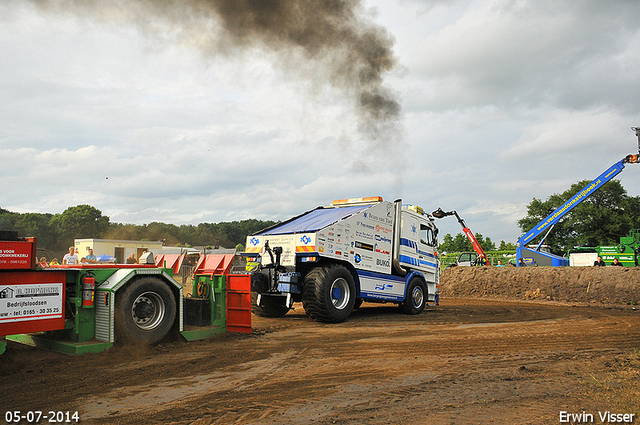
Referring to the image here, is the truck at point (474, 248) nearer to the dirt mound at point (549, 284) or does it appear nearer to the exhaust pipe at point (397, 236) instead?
the dirt mound at point (549, 284)

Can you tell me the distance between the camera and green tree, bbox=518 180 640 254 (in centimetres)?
4894

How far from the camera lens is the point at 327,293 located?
10.8 meters

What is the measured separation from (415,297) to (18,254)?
419 inches

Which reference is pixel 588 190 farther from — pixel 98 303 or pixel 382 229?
pixel 98 303

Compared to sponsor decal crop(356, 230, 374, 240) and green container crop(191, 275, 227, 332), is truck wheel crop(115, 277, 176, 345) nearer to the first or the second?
green container crop(191, 275, 227, 332)

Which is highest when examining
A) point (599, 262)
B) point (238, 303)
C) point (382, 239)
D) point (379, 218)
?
point (379, 218)

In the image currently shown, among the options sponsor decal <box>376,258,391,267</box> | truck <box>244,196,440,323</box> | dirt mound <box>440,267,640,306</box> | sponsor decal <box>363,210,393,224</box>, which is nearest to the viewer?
truck <box>244,196,440,323</box>

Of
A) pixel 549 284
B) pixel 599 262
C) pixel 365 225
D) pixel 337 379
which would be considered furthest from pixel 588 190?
pixel 337 379

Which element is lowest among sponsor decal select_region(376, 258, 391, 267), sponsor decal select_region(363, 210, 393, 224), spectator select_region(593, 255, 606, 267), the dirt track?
the dirt track

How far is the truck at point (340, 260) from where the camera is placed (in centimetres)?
1090

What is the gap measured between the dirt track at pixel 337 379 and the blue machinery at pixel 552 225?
15.5 metres

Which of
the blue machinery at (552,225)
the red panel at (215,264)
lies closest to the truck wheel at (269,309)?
the red panel at (215,264)

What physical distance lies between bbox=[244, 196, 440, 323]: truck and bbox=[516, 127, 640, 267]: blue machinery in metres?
13.3

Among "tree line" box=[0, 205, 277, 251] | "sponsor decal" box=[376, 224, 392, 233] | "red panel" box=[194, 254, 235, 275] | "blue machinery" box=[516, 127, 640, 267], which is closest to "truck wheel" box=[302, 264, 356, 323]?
"sponsor decal" box=[376, 224, 392, 233]
